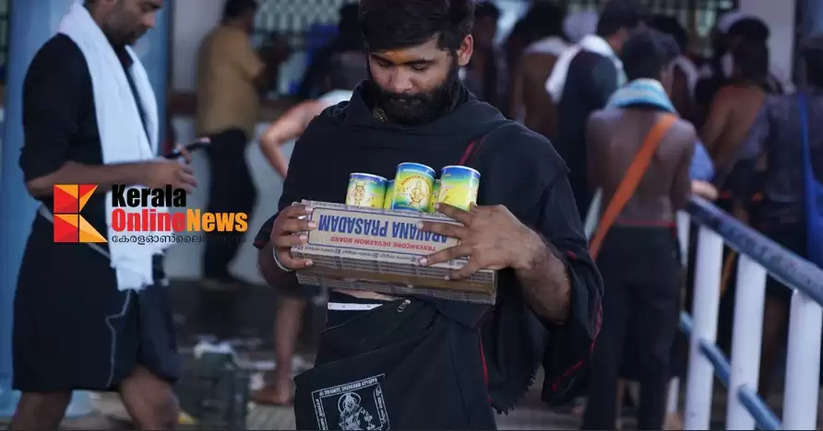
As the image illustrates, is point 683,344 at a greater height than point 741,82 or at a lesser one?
lesser

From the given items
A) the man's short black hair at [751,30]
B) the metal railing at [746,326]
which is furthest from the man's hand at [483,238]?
the man's short black hair at [751,30]

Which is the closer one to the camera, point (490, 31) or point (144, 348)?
point (144, 348)

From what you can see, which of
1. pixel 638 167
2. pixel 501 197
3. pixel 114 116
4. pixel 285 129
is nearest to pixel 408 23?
pixel 501 197

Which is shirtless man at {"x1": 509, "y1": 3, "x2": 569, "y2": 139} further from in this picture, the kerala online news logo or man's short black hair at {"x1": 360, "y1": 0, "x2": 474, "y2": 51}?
man's short black hair at {"x1": 360, "y1": 0, "x2": 474, "y2": 51}

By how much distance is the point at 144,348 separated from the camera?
4.59 m

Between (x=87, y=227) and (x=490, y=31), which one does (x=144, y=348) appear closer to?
(x=87, y=227)

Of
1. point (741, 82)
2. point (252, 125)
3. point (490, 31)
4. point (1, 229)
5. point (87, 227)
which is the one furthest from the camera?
point (252, 125)

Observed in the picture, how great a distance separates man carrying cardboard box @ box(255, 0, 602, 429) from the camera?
3074 millimetres

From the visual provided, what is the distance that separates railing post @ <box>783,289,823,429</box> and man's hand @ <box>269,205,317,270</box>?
1658 mm

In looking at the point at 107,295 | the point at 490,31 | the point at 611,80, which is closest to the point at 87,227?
the point at 107,295

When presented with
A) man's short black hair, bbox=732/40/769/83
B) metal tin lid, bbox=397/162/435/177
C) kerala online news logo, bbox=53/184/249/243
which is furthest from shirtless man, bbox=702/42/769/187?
metal tin lid, bbox=397/162/435/177

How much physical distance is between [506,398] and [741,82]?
465 cm

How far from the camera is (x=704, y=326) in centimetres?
622

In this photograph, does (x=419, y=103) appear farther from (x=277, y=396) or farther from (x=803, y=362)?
(x=277, y=396)
